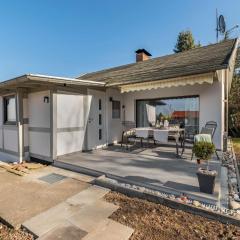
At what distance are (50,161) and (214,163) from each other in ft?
24.2

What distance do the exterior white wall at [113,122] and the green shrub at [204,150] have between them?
731 cm

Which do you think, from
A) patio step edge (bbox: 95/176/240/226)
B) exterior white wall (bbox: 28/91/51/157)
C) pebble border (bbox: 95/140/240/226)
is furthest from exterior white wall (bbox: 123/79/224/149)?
exterior white wall (bbox: 28/91/51/157)

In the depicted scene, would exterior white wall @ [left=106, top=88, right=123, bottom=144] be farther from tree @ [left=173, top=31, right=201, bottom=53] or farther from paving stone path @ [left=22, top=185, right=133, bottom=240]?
tree @ [left=173, top=31, right=201, bottom=53]

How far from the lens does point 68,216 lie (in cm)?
434

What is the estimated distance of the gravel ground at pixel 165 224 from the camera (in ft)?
11.9

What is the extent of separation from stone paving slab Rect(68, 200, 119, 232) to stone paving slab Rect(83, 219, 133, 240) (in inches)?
5.7

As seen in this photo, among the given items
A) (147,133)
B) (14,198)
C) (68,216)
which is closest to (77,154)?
(147,133)

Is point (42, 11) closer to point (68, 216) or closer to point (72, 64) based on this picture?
point (68, 216)

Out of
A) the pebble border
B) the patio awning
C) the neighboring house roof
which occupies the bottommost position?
the pebble border

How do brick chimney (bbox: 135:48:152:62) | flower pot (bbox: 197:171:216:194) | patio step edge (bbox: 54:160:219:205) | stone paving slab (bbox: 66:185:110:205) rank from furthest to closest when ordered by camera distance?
brick chimney (bbox: 135:48:152:62)
stone paving slab (bbox: 66:185:110:205)
flower pot (bbox: 197:171:216:194)
patio step edge (bbox: 54:160:219:205)

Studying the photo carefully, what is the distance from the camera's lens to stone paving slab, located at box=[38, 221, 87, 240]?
11.7ft

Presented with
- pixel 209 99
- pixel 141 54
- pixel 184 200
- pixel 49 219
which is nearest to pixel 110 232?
pixel 49 219

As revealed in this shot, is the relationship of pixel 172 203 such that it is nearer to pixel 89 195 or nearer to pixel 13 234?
pixel 89 195

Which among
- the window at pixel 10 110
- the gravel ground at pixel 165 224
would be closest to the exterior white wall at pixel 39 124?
the window at pixel 10 110
